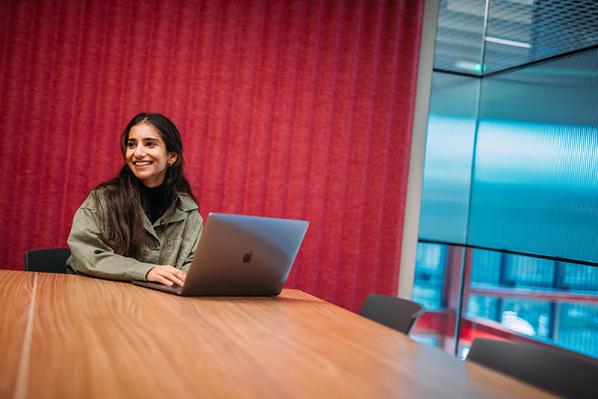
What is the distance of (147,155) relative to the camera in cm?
262

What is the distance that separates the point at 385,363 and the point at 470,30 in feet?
11.7

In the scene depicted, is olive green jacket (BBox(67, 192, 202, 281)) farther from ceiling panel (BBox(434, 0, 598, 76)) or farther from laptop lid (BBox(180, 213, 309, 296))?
ceiling panel (BBox(434, 0, 598, 76))

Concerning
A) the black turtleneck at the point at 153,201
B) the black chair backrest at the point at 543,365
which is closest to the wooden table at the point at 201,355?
the black chair backrest at the point at 543,365

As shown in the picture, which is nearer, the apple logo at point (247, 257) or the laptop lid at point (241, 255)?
the laptop lid at point (241, 255)

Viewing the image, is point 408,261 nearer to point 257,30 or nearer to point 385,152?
point 385,152

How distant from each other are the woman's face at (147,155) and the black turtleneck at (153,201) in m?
0.03

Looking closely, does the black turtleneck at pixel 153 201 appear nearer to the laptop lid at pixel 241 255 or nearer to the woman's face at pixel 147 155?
the woman's face at pixel 147 155

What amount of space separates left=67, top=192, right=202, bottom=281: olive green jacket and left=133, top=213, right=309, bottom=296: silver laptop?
145 millimetres

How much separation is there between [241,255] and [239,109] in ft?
7.21

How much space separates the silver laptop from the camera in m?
1.79

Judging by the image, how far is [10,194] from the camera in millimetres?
3615

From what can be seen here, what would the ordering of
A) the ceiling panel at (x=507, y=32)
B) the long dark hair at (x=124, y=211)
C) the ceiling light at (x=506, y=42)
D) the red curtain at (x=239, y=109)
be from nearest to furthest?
the long dark hair at (x=124, y=211) < the ceiling panel at (x=507, y=32) < the red curtain at (x=239, y=109) < the ceiling light at (x=506, y=42)


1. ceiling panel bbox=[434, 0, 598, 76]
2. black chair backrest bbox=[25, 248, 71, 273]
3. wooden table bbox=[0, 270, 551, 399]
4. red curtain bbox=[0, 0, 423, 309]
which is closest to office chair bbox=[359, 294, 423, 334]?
wooden table bbox=[0, 270, 551, 399]

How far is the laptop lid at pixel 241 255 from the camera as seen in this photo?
179cm
